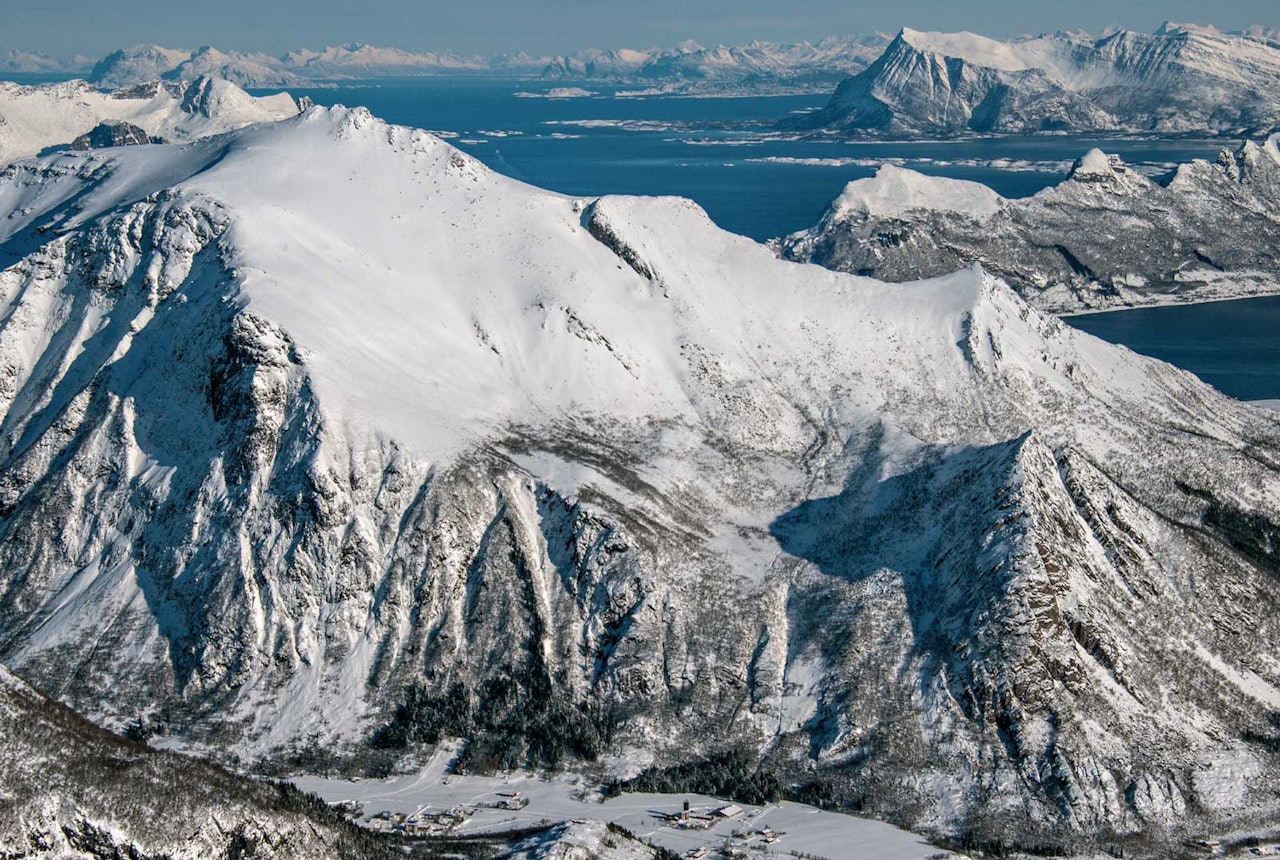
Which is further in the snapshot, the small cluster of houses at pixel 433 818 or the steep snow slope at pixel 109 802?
the small cluster of houses at pixel 433 818

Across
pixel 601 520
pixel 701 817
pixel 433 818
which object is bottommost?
pixel 701 817

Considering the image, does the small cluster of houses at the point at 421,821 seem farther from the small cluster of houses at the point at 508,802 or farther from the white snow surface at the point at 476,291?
the white snow surface at the point at 476,291

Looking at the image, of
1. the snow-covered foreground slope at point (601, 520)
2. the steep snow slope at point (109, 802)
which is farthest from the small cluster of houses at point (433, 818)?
the steep snow slope at point (109, 802)

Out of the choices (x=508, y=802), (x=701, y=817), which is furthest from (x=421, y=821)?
(x=701, y=817)

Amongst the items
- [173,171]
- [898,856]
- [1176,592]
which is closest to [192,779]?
[898,856]

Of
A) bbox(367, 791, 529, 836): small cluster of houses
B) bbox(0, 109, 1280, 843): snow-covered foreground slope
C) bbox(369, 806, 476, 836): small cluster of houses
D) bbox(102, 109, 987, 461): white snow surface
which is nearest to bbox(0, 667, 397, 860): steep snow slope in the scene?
bbox(369, 806, 476, 836): small cluster of houses

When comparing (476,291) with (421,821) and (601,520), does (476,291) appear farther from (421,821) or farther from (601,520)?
(421,821)
